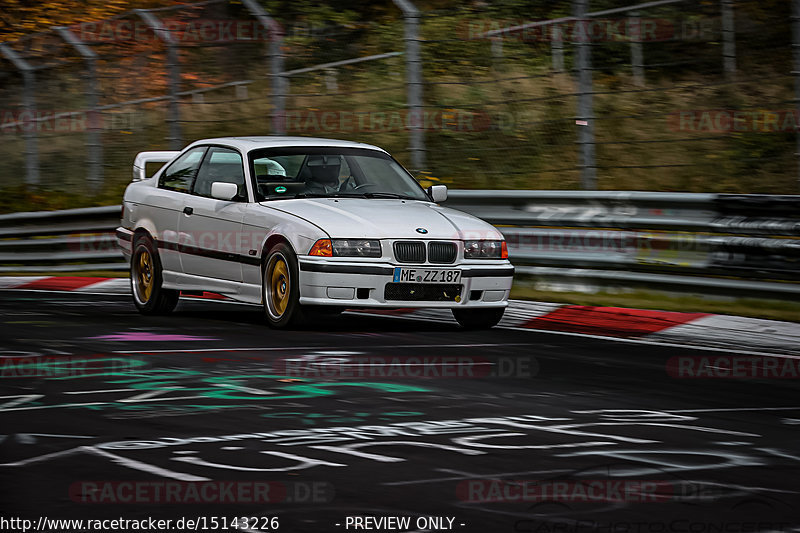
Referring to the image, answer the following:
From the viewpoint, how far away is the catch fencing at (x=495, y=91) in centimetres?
1602

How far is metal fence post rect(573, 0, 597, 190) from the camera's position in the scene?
12688mm

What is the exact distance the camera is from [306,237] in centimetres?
1006

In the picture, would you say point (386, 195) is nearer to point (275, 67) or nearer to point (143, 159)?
point (143, 159)

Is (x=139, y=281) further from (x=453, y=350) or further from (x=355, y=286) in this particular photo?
(x=453, y=350)

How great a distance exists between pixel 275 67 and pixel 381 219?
5.84 meters

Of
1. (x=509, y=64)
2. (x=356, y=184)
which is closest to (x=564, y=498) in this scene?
(x=356, y=184)

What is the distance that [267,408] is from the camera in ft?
22.3

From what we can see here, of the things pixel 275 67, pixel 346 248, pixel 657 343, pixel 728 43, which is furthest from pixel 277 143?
pixel 728 43

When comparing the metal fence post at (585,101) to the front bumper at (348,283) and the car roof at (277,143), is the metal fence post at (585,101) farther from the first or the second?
the front bumper at (348,283)

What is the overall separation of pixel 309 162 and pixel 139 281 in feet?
6.95

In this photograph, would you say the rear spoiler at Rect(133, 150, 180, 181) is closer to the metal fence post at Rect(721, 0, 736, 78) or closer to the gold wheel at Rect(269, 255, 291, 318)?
the gold wheel at Rect(269, 255, 291, 318)

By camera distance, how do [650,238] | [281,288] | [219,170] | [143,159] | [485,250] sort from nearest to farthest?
[281,288]
[485,250]
[219,170]
[650,238]
[143,159]

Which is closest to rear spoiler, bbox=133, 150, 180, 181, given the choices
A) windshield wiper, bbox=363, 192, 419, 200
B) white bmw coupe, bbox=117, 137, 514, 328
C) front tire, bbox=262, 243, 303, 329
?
white bmw coupe, bbox=117, 137, 514, 328

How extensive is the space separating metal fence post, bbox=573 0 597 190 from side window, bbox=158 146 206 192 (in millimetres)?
3495
